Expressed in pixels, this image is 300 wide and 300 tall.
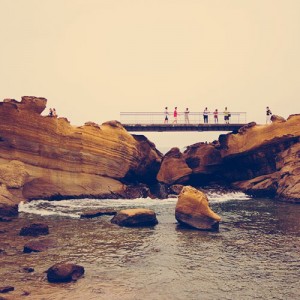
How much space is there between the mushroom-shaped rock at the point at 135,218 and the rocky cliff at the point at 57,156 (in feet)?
38.5

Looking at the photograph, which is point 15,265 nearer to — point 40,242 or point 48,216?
point 40,242

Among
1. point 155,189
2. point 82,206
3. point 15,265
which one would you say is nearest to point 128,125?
point 155,189

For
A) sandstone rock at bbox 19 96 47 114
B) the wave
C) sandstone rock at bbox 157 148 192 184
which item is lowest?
the wave

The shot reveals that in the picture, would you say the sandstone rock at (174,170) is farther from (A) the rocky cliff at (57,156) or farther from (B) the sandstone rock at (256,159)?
(A) the rocky cliff at (57,156)

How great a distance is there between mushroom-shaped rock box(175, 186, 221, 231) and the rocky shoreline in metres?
15.1

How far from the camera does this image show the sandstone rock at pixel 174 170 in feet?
169

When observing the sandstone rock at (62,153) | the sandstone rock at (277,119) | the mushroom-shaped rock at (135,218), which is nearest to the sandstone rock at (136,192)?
the sandstone rock at (62,153)

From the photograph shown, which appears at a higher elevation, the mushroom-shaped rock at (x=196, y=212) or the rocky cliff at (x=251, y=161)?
the rocky cliff at (x=251, y=161)

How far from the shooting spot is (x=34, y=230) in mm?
24281

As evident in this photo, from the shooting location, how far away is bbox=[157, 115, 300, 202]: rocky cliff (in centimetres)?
4459

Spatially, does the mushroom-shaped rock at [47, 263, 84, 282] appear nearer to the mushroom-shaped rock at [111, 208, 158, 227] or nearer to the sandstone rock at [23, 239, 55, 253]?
the sandstone rock at [23, 239, 55, 253]

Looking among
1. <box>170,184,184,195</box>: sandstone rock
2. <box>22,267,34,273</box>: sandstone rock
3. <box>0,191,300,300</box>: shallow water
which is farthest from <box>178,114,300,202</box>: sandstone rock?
<box>22,267,34,273</box>: sandstone rock

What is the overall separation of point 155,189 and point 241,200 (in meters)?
11.7

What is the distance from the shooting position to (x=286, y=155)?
45.5m
